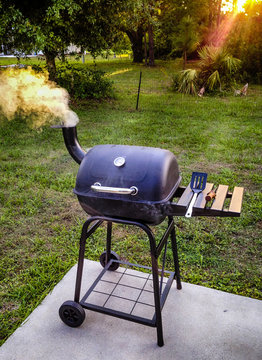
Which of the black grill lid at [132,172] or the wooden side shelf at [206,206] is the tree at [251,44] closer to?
the wooden side shelf at [206,206]

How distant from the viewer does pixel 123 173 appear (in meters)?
1.81

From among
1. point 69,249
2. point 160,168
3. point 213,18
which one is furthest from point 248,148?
point 213,18

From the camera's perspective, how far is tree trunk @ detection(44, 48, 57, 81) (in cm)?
788

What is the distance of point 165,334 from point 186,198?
929mm

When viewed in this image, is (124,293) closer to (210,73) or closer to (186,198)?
(186,198)

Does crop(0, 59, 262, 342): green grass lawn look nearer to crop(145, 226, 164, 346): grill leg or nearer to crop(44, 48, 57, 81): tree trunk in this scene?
crop(145, 226, 164, 346): grill leg

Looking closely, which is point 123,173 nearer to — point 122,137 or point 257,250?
point 257,250

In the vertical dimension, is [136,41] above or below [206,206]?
above

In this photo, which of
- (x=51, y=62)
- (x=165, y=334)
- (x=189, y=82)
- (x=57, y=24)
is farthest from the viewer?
(x=189, y=82)

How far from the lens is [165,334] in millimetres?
2096

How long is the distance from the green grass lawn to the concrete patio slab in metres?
0.20

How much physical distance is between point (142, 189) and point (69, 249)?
159cm

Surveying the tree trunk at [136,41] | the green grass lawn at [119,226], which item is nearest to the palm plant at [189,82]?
the green grass lawn at [119,226]

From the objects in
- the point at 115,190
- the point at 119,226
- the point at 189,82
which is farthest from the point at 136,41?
the point at 115,190
